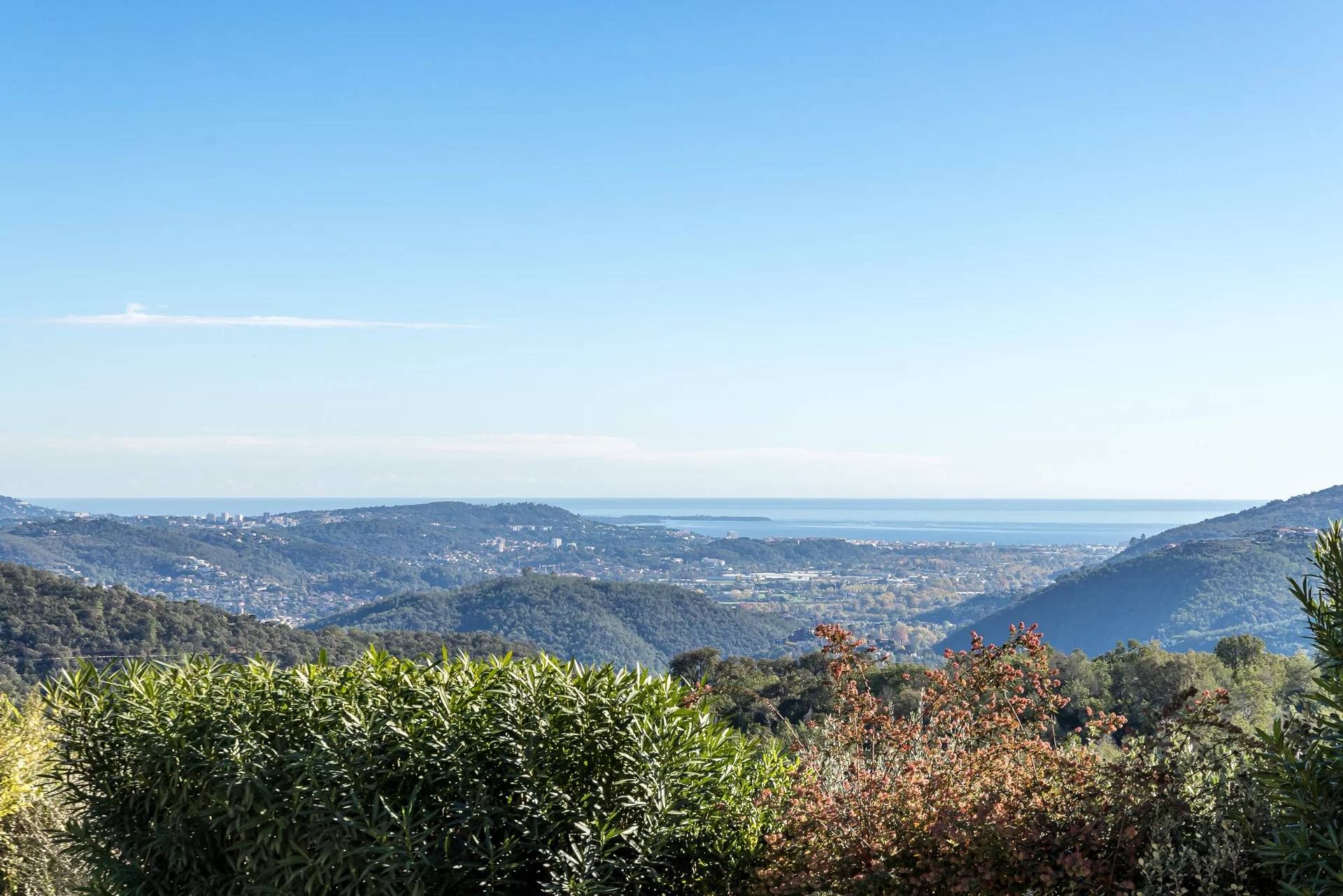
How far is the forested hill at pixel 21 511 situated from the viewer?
127550 mm

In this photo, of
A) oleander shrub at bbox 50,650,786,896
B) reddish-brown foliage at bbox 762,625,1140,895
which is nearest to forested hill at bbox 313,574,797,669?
reddish-brown foliage at bbox 762,625,1140,895

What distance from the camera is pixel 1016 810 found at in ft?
12.2

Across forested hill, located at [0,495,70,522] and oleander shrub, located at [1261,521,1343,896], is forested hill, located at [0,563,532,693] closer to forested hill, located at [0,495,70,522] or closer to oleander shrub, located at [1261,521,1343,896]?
oleander shrub, located at [1261,521,1343,896]

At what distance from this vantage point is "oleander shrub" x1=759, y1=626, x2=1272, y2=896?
10.8 ft

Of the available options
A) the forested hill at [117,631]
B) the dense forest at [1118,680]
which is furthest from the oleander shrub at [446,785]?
the forested hill at [117,631]

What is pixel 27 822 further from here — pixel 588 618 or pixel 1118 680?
pixel 588 618

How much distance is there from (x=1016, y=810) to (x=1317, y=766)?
40.0 inches

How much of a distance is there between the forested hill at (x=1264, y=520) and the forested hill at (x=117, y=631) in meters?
56.0

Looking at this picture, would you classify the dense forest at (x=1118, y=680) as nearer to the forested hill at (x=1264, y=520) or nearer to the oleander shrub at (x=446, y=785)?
the oleander shrub at (x=446, y=785)

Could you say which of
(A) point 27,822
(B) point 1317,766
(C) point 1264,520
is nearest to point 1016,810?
(B) point 1317,766

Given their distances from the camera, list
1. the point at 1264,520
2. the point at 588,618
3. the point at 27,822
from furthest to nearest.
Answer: the point at 1264,520 < the point at 588,618 < the point at 27,822

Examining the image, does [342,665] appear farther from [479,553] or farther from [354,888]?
[479,553]

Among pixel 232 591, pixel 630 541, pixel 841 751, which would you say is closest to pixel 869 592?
pixel 630 541

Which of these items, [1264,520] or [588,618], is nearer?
[588,618]
